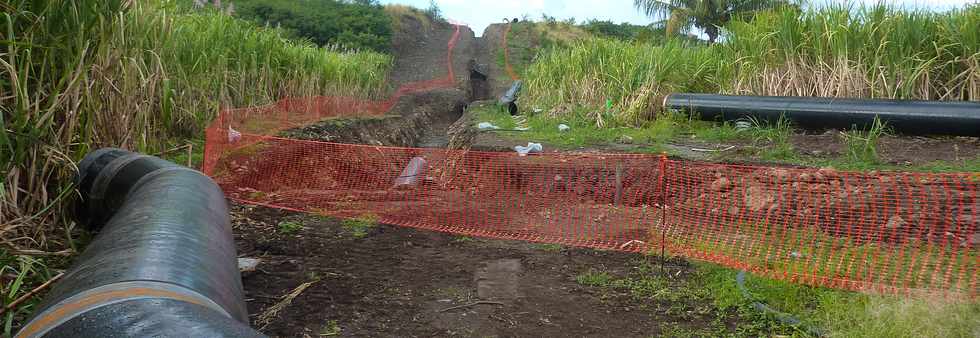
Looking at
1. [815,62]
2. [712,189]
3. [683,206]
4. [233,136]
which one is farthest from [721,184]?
[233,136]

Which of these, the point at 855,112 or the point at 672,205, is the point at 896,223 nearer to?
the point at 672,205

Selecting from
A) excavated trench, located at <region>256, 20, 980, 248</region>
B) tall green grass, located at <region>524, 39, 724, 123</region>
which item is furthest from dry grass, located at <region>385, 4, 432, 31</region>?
excavated trench, located at <region>256, 20, 980, 248</region>

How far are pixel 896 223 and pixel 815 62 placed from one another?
14.2 ft

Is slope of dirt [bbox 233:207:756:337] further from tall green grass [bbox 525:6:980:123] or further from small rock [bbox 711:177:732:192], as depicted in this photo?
tall green grass [bbox 525:6:980:123]

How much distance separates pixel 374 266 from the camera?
4.46 m

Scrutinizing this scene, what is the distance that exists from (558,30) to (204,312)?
119ft

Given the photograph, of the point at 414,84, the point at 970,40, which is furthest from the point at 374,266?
the point at 414,84

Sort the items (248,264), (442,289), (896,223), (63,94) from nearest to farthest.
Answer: (63,94), (442,289), (248,264), (896,223)

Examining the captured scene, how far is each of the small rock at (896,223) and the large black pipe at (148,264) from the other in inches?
163

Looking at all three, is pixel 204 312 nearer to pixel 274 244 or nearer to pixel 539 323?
pixel 539 323

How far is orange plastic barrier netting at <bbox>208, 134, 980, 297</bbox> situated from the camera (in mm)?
4031

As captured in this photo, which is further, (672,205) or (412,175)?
(412,175)

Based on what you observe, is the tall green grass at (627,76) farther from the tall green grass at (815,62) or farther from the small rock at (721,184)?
the small rock at (721,184)

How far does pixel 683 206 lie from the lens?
18.6 feet
